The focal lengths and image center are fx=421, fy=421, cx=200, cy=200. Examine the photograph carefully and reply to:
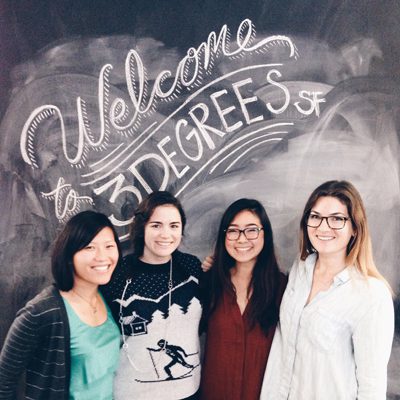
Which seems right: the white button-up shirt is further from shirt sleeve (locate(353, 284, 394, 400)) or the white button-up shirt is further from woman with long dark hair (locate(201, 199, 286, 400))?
woman with long dark hair (locate(201, 199, 286, 400))

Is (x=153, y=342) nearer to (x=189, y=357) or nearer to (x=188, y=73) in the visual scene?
(x=189, y=357)

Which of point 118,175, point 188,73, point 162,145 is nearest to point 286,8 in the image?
point 188,73

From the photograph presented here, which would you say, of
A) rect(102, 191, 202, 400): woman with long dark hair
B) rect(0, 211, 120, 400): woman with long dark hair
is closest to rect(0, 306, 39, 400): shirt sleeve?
rect(0, 211, 120, 400): woman with long dark hair

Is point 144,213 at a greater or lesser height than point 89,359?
greater

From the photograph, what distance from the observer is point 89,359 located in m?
1.55

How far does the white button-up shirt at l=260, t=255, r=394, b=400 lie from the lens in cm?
156

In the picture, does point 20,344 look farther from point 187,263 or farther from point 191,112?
point 191,112

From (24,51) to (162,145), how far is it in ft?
2.71

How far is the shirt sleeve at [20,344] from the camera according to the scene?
58.6 inches

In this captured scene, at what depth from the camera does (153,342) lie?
174 cm

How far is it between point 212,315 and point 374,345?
669mm

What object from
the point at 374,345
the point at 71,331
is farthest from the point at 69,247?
the point at 374,345

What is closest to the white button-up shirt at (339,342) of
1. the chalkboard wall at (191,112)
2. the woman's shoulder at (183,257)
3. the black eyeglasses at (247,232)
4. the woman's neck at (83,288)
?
the black eyeglasses at (247,232)

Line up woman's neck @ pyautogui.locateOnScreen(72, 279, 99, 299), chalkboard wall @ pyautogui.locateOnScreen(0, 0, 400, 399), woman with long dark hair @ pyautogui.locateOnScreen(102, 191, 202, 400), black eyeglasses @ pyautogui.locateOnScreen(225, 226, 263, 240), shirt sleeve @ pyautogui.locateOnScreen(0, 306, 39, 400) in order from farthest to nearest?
chalkboard wall @ pyautogui.locateOnScreen(0, 0, 400, 399), black eyeglasses @ pyautogui.locateOnScreen(225, 226, 263, 240), woman with long dark hair @ pyautogui.locateOnScreen(102, 191, 202, 400), woman's neck @ pyautogui.locateOnScreen(72, 279, 99, 299), shirt sleeve @ pyautogui.locateOnScreen(0, 306, 39, 400)
